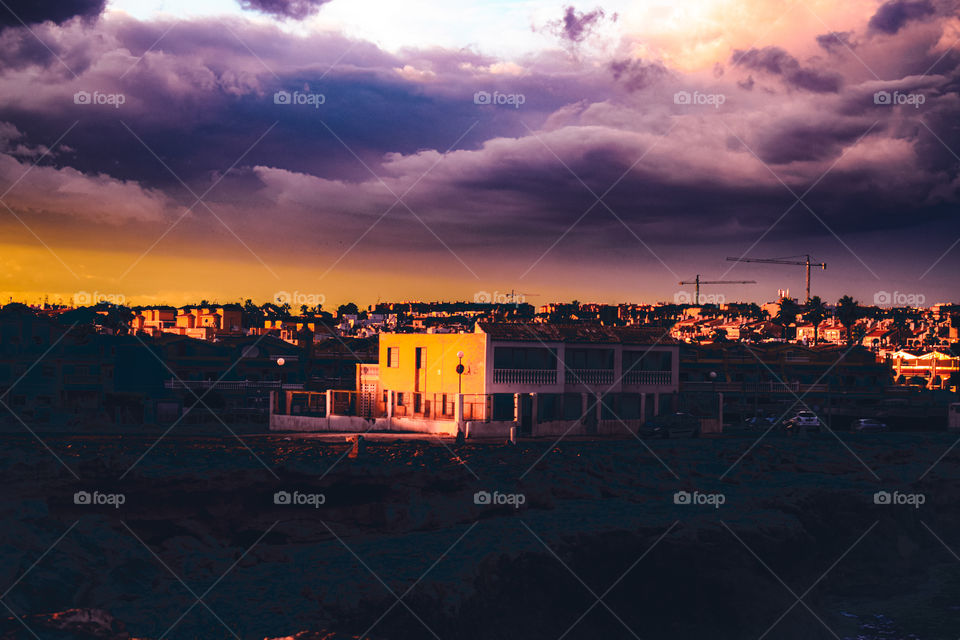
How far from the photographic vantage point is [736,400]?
288ft

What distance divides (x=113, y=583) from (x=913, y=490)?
119ft

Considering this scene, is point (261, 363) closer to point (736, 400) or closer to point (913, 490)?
point (736, 400)

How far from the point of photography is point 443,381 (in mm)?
57125

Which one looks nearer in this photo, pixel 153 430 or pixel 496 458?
pixel 496 458

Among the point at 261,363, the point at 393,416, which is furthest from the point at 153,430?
the point at 261,363

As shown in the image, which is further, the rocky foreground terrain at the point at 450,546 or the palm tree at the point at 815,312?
the palm tree at the point at 815,312

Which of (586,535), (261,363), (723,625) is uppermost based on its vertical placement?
(261,363)
